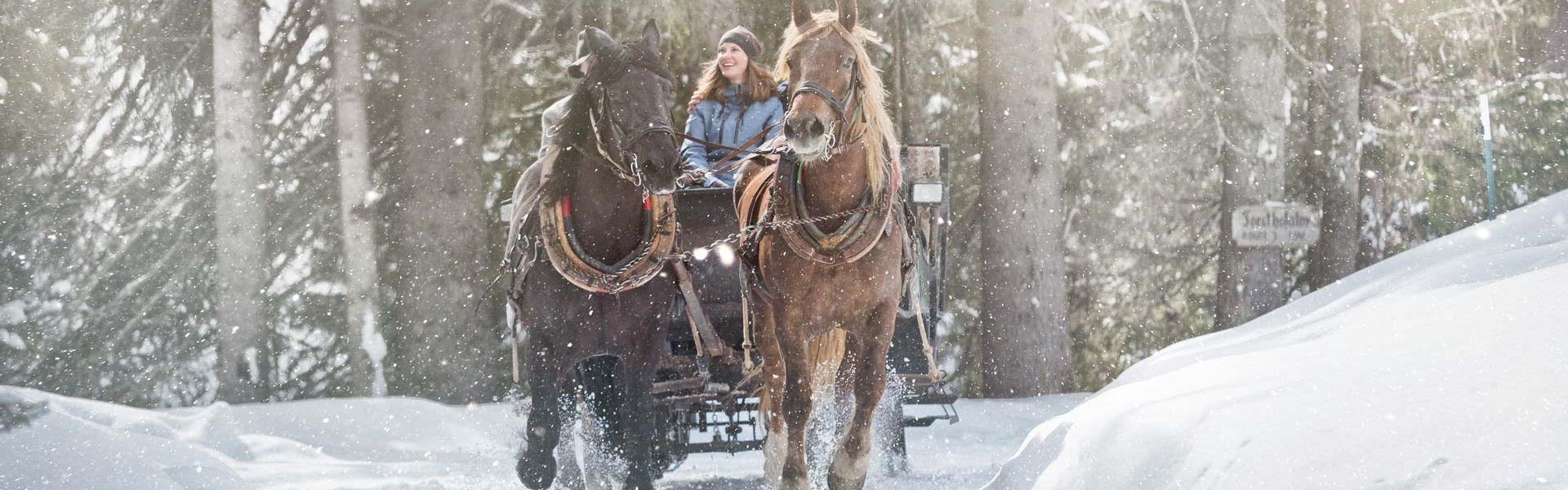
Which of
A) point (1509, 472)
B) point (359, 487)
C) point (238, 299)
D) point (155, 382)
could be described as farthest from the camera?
point (155, 382)

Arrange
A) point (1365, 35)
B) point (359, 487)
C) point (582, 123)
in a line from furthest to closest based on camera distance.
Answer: point (1365, 35)
point (359, 487)
point (582, 123)

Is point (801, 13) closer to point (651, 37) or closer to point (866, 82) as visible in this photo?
point (866, 82)

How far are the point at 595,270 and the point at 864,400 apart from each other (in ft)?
4.01

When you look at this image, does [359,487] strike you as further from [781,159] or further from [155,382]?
[155,382]

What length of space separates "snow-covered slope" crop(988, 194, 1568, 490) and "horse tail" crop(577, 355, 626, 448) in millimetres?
1690

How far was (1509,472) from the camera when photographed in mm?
3285

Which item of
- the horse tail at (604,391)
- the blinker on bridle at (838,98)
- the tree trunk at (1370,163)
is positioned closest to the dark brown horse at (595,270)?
the horse tail at (604,391)

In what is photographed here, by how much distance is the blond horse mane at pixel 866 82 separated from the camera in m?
5.33

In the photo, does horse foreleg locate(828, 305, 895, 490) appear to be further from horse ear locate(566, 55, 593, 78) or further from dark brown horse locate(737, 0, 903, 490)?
horse ear locate(566, 55, 593, 78)

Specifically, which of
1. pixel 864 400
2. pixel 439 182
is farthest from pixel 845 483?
pixel 439 182

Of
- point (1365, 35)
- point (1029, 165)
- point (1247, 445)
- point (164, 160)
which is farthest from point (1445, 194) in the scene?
point (164, 160)

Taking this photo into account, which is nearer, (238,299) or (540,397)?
(540,397)

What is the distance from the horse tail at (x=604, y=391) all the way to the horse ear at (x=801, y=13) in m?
1.63

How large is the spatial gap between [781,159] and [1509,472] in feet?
10.1
